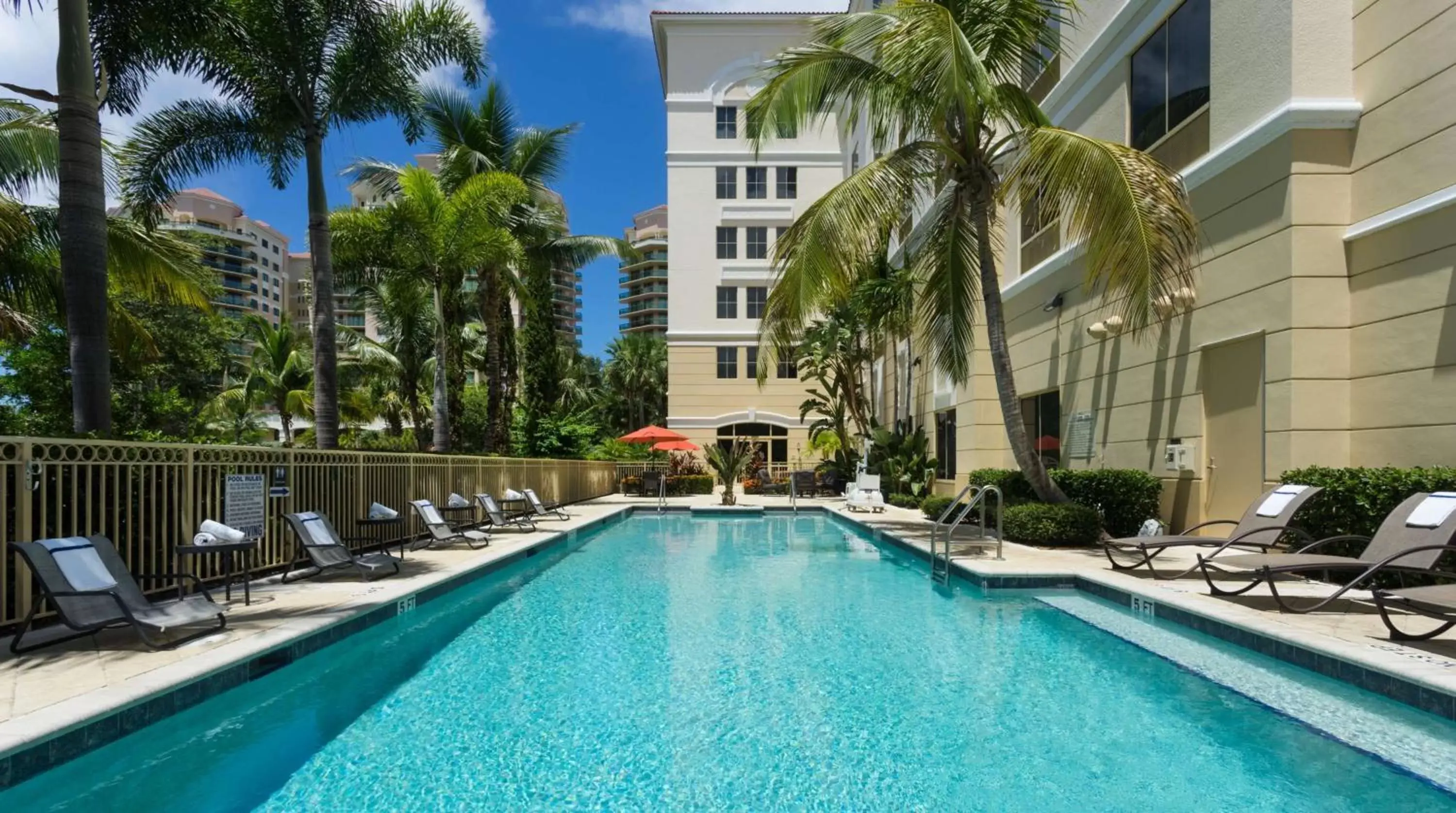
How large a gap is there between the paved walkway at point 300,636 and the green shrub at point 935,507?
480cm

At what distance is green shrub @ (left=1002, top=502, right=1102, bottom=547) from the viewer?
1023 centimetres

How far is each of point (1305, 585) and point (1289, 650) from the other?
9.21 feet

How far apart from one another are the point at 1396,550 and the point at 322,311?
12.4 meters

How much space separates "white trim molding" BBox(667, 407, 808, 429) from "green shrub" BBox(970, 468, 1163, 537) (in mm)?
20013

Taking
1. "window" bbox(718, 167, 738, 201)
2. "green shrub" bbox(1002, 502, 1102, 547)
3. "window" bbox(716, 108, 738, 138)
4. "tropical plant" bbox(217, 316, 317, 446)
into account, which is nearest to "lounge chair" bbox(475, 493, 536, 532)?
"green shrub" bbox(1002, 502, 1102, 547)

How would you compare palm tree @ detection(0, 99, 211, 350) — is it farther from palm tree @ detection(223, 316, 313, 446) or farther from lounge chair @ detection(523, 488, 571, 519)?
palm tree @ detection(223, 316, 313, 446)

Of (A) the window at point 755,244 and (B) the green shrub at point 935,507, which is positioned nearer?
(B) the green shrub at point 935,507

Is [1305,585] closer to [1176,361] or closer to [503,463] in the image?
[1176,361]

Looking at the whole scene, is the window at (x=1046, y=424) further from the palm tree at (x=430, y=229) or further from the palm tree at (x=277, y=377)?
the palm tree at (x=277, y=377)

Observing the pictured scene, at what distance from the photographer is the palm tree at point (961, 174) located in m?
8.69

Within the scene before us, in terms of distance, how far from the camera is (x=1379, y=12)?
7828 mm

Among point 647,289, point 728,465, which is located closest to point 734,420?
point 728,465

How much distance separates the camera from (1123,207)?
8547 millimetres

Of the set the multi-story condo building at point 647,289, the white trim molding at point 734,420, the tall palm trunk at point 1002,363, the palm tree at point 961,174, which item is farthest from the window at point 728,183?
the multi-story condo building at point 647,289
